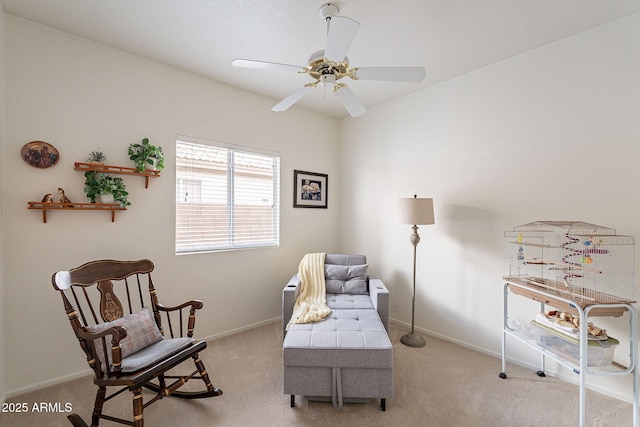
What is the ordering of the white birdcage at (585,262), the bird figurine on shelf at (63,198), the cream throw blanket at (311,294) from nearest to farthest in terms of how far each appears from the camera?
the white birdcage at (585,262) < the bird figurine on shelf at (63,198) < the cream throw blanket at (311,294)

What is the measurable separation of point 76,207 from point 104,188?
0.77 feet

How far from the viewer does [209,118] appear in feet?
9.81

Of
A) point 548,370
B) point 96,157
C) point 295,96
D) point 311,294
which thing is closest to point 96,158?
point 96,157

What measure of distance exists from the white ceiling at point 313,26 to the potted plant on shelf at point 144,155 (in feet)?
2.73

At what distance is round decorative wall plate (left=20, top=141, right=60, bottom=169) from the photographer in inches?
81.6

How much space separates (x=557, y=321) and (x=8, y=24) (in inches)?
175

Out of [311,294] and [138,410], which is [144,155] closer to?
[138,410]

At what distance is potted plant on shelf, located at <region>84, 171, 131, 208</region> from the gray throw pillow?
6.94 feet

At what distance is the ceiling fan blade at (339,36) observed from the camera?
132cm

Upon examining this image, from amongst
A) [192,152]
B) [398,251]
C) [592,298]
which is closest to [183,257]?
[192,152]

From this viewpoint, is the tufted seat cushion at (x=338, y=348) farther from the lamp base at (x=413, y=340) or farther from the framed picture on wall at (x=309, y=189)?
the framed picture on wall at (x=309, y=189)

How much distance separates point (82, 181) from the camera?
229 centimetres

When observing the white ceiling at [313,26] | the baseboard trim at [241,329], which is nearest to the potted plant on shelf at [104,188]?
the white ceiling at [313,26]

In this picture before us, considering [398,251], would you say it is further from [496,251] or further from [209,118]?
[209,118]
